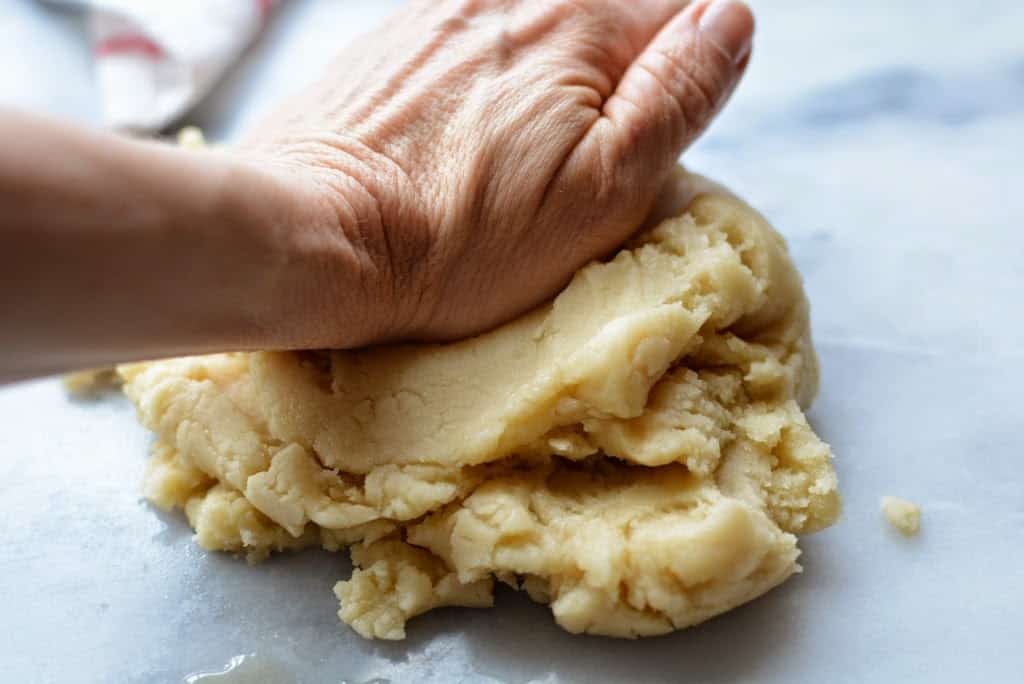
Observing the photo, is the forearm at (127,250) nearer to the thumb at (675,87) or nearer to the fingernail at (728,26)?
the thumb at (675,87)

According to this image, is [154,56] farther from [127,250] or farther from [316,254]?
[127,250]

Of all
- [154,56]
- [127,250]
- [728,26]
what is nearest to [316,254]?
[127,250]

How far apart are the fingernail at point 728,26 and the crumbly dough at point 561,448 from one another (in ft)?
0.82

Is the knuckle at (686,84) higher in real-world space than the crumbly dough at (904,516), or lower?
higher

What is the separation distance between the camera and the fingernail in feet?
5.19

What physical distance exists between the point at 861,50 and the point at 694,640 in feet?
5.34

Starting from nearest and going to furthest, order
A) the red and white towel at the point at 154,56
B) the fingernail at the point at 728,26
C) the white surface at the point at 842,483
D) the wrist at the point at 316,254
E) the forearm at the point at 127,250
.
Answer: the forearm at the point at 127,250
the wrist at the point at 316,254
the white surface at the point at 842,483
the fingernail at the point at 728,26
the red and white towel at the point at 154,56

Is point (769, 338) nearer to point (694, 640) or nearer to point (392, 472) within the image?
point (694, 640)

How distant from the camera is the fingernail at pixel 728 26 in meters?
1.58

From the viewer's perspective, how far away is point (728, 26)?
5.21 ft

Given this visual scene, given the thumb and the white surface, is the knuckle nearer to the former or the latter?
the thumb

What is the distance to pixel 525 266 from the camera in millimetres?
1438

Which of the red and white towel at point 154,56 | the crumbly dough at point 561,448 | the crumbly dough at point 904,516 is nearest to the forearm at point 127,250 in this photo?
the crumbly dough at point 561,448

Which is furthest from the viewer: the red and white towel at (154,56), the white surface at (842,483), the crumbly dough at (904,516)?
the red and white towel at (154,56)
